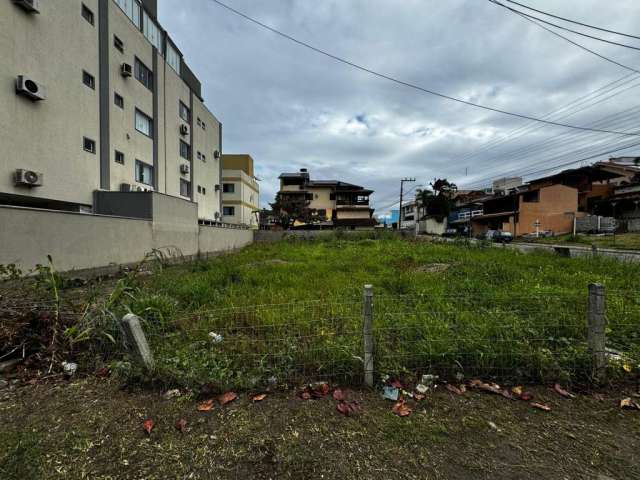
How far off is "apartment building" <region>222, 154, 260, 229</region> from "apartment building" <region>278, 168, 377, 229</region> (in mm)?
6275

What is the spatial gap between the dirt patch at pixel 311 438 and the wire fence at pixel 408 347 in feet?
0.85

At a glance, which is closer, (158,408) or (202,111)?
(158,408)

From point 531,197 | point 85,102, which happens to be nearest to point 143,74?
point 85,102

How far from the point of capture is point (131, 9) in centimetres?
1437

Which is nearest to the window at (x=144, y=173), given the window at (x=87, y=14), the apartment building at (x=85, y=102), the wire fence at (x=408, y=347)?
the apartment building at (x=85, y=102)

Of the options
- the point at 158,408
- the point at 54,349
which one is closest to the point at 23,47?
the point at 54,349

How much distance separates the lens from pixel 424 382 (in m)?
2.39

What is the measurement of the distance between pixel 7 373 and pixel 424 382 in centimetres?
382

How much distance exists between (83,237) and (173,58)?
17.6 meters

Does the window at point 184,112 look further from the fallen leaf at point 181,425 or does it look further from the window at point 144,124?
the fallen leaf at point 181,425

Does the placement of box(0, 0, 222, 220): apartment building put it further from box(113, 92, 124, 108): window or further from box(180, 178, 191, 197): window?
box(180, 178, 191, 197): window

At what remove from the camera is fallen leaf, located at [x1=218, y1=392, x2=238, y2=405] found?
215cm

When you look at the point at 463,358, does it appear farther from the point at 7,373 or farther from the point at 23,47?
the point at 23,47

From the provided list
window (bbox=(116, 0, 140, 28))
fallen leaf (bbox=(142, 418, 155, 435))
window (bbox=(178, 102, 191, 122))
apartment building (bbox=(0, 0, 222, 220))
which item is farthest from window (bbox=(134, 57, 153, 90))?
fallen leaf (bbox=(142, 418, 155, 435))
